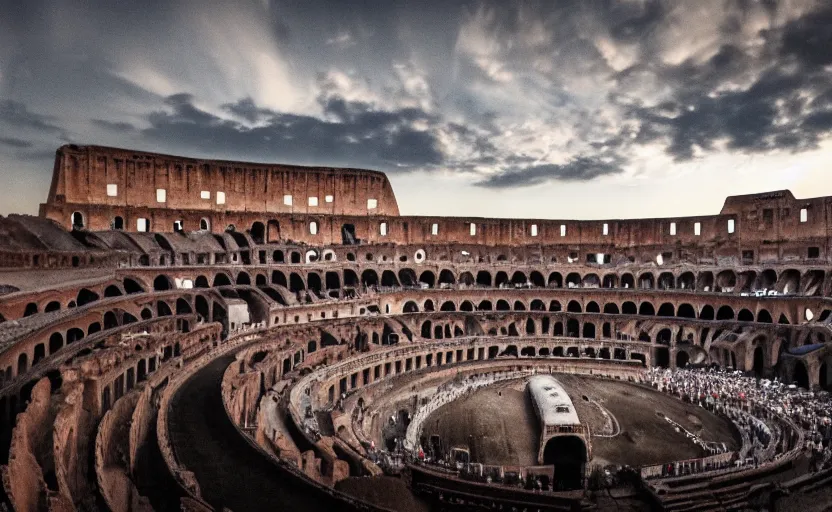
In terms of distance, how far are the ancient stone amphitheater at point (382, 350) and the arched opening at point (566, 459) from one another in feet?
0.43

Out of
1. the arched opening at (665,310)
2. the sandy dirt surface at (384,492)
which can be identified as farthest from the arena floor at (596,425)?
the arched opening at (665,310)

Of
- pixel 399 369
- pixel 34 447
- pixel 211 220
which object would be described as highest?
pixel 211 220

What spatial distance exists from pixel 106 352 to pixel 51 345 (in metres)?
6.60

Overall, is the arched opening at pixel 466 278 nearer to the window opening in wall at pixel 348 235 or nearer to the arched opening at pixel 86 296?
the window opening in wall at pixel 348 235

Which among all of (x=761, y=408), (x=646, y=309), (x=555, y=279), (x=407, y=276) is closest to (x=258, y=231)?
(x=407, y=276)

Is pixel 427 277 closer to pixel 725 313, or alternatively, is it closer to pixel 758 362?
pixel 725 313

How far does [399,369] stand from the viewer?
33.6 meters

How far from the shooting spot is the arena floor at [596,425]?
21453 millimetres

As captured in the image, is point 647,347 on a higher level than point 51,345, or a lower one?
lower

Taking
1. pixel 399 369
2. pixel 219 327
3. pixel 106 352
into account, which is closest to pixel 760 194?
pixel 399 369

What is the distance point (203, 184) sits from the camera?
44.2m

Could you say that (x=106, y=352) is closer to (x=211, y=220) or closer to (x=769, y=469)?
(x=769, y=469)

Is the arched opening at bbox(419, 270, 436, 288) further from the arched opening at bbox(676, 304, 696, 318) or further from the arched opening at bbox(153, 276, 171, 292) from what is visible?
the arched opening at bbox(153, 276, 171, 292)

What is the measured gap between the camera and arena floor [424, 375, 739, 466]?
21.5m
